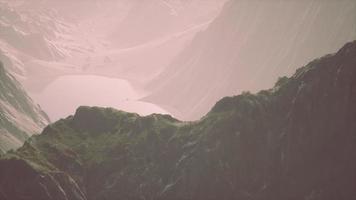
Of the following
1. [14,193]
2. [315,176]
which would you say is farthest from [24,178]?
[315,176]

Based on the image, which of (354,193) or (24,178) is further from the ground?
(24,178)

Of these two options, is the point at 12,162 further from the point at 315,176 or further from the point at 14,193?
the point at 315,176

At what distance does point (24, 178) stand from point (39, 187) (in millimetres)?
4828

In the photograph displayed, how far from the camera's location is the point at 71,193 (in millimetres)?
195625

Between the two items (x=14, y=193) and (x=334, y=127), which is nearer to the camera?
(x=14, y=193)

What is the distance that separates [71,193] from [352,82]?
272ft

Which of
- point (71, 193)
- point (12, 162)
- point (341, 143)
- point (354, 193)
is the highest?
point (12, 162)

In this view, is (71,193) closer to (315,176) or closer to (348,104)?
(315,176)

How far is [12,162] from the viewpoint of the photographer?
191 metres

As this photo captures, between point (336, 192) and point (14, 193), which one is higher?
point (14, 193)

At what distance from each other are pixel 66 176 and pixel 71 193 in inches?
195

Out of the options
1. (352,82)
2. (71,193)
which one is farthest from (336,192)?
(71,193)

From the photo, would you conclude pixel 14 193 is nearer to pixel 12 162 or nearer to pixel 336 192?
pixel 12 162

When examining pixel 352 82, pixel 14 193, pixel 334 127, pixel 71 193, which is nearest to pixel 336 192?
pixel 334 127
